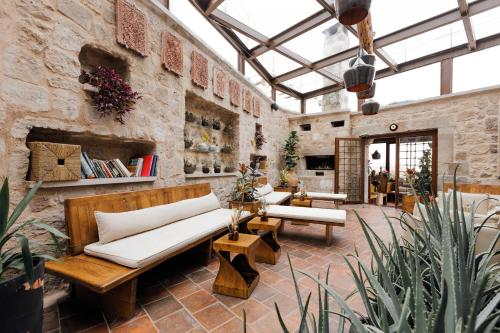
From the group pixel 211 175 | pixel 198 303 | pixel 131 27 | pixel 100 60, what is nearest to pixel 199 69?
pixel 131 27

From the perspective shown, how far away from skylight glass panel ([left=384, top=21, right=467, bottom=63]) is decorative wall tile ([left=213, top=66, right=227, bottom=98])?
3.93 m

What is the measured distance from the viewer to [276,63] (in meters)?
5.98

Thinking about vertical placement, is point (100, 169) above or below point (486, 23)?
below

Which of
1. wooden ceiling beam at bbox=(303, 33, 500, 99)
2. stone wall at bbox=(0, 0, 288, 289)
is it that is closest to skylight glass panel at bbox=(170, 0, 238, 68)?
stone wall at bbox=(0, 0, 288, 289)

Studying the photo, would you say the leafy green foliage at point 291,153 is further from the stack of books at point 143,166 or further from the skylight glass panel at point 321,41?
the stack of books at point 143,166

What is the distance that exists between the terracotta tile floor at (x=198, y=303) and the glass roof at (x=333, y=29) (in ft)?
12.7

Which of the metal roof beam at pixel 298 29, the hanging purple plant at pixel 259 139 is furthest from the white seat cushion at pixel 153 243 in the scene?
the metal roof beam at pixel 298 29

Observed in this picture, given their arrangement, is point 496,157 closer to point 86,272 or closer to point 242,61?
point 242,61

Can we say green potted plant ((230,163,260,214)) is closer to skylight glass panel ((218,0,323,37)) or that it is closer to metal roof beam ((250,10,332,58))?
metal roof beam ((250,10,332,58))

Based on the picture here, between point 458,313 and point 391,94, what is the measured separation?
7046 millimetres

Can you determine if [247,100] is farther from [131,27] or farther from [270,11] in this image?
[131,27]

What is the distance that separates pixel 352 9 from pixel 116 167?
104 inches

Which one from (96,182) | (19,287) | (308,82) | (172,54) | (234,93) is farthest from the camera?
(308,82)

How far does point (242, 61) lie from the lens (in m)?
5.33
